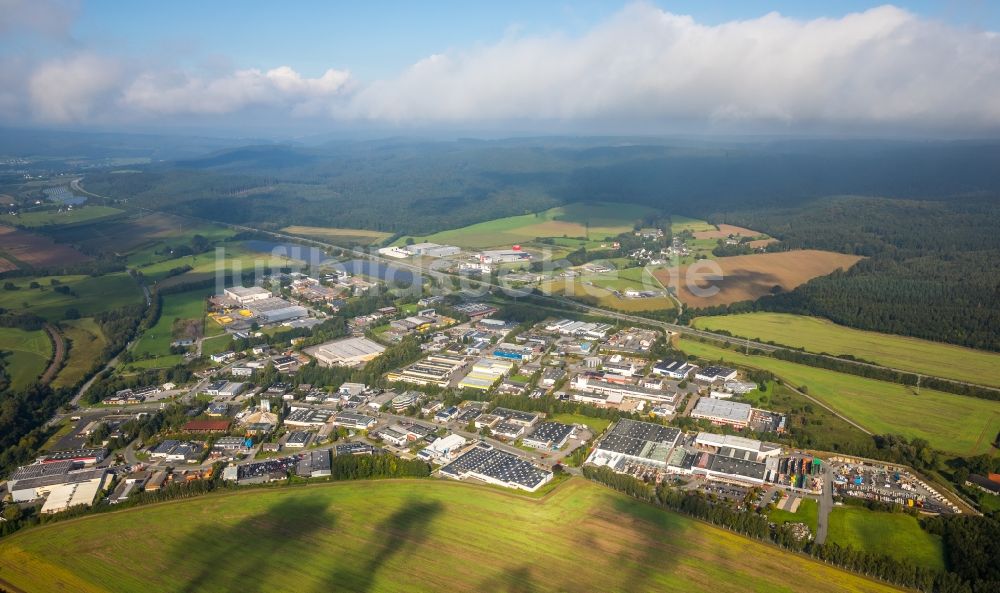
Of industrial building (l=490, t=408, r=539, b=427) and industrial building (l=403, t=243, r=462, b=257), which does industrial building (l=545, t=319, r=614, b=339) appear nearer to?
industrial building (l=490, t=408, r=539, b=427)

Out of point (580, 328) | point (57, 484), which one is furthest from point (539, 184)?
point (57, 484)

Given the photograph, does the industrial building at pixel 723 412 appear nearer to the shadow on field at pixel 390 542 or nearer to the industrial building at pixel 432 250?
the shadow on field at pixel 390 542

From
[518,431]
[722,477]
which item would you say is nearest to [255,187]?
[518,431]

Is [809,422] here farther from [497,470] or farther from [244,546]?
[244,546]

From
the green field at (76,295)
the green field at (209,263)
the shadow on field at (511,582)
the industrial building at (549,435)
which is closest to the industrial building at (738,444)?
the industrial building at (549,435)

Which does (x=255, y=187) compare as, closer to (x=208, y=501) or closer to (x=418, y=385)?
(x=418, y=385)

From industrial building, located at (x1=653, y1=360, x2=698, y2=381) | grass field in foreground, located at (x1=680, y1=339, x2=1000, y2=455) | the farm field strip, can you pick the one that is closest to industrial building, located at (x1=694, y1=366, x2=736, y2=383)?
industrial building, located at (x1=653, y1=360, x2=698, y2=381)
